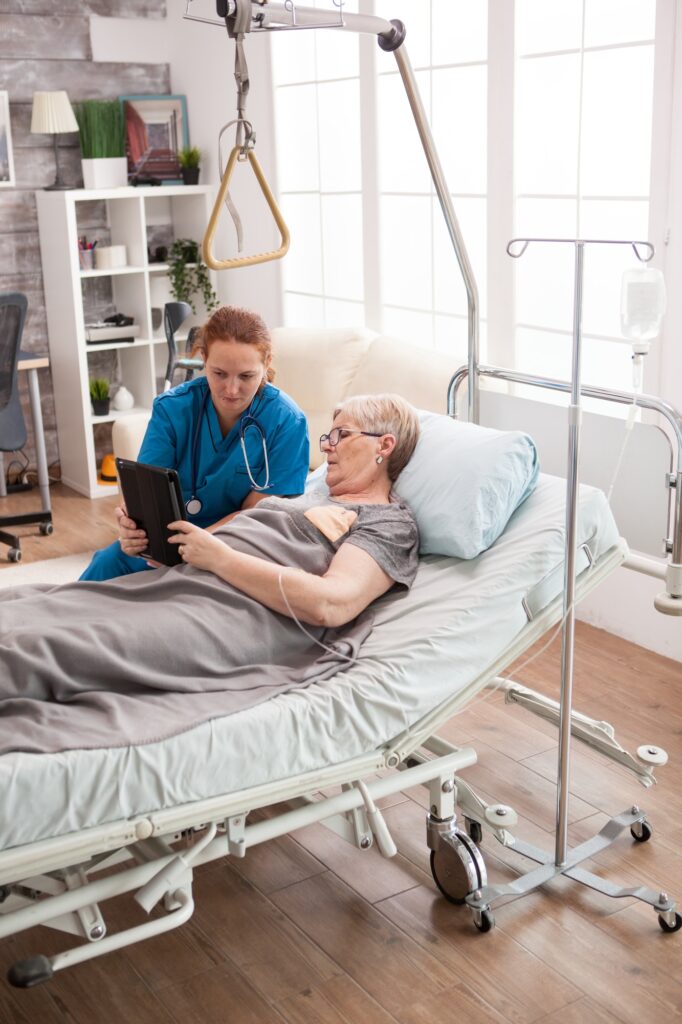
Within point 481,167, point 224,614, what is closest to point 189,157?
point 481,167

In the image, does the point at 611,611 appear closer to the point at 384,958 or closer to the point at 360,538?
the point at 360,538

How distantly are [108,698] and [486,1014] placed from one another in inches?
31.3

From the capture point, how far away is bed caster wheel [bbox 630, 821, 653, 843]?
7.54ft

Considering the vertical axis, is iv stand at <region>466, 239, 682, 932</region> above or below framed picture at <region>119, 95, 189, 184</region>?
below

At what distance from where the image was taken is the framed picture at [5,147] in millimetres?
4805

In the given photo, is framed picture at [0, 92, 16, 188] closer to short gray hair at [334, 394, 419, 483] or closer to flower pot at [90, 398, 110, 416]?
flower pot at [90, 398, 110, 416]

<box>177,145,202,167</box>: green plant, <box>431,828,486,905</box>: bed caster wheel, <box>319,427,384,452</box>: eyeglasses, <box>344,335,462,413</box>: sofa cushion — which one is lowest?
<box>431,828,486,905</box>: bed caster wheel

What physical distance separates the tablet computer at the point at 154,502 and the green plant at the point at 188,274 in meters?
2.96

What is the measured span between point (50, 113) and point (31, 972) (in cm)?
396

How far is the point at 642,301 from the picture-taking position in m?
1.87

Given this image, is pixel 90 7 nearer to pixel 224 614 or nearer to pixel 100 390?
pixel 100 390

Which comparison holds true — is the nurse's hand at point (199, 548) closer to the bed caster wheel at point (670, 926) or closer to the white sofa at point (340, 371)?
the bed caster wheel at point (670, 926)

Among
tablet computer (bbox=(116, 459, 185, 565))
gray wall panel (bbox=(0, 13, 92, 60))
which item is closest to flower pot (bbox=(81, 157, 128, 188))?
gray wall panel (bbox=(0, 13, 92, 60))

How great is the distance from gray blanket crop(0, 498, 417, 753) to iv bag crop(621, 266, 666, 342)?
2.14 feet
